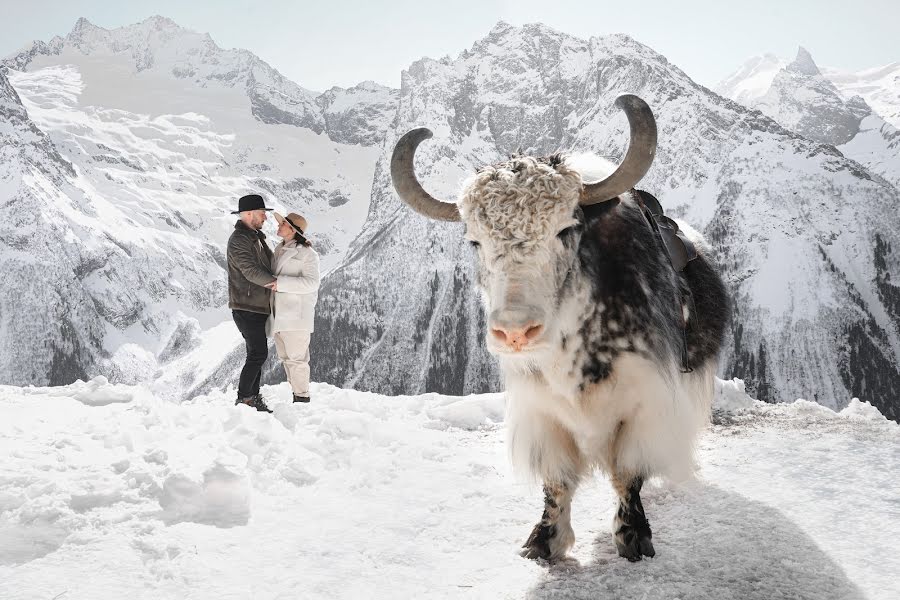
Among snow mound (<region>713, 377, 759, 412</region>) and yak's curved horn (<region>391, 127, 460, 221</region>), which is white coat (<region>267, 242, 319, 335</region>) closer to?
yak's curved horn (<region>391, 127, 460, 221</region>)

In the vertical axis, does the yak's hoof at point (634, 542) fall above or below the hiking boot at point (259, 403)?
above

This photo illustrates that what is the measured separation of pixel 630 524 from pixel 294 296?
14.1 feet

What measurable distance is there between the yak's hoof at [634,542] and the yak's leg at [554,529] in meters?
0.26

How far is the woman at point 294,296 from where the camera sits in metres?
6.25

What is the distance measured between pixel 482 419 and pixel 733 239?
370ft

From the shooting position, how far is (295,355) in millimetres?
6473

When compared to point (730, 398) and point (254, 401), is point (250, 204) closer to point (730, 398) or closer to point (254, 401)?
point (254, 401)

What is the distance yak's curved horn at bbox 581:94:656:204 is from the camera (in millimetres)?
3260

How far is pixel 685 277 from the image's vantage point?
13.9 feet

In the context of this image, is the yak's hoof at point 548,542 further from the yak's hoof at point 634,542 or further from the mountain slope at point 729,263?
the mountain slope at point 729,263

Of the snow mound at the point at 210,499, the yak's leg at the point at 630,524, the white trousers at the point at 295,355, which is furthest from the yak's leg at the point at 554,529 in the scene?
the white trousers at the point at 295,355

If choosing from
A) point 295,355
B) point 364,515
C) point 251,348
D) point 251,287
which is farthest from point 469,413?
point 364,515

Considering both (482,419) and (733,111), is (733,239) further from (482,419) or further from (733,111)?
(482,419)

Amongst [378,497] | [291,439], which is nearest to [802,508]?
[378,497]
